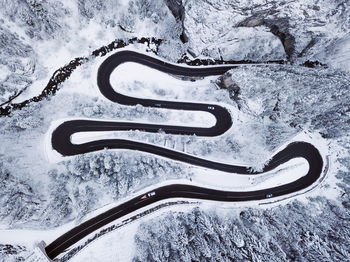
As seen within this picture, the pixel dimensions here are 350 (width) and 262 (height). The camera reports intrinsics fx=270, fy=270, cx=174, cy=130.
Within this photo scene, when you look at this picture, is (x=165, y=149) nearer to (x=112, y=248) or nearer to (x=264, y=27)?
(x=112, y=248)

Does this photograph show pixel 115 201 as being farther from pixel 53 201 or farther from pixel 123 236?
pixel 53 201

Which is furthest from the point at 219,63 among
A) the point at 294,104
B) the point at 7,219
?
the point at 7,219

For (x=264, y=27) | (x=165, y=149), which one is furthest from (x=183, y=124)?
(x=264, y=27)

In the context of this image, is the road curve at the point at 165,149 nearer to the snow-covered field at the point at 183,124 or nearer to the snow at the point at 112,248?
the snow-covered field at the point at 183,124

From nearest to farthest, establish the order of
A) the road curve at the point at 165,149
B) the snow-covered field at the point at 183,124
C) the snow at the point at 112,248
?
the snow at the point at 112,248 → the snow-covered field at the point at 183,124 → the road curve at the point at 165,149

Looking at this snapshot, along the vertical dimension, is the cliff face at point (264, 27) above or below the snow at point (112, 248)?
above

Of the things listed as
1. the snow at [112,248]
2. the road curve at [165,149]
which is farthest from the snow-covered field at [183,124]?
the road curve at [165,149]

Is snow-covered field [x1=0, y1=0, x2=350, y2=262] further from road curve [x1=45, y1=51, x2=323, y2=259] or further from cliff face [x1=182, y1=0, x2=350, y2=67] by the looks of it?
road curve [x1=45, y1=51, x2=323, y2=259]

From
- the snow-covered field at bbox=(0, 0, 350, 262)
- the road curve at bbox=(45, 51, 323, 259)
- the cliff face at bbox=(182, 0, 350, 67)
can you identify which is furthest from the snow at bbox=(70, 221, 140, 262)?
the cliff face at bbox=(182, 0, 350, 67)
